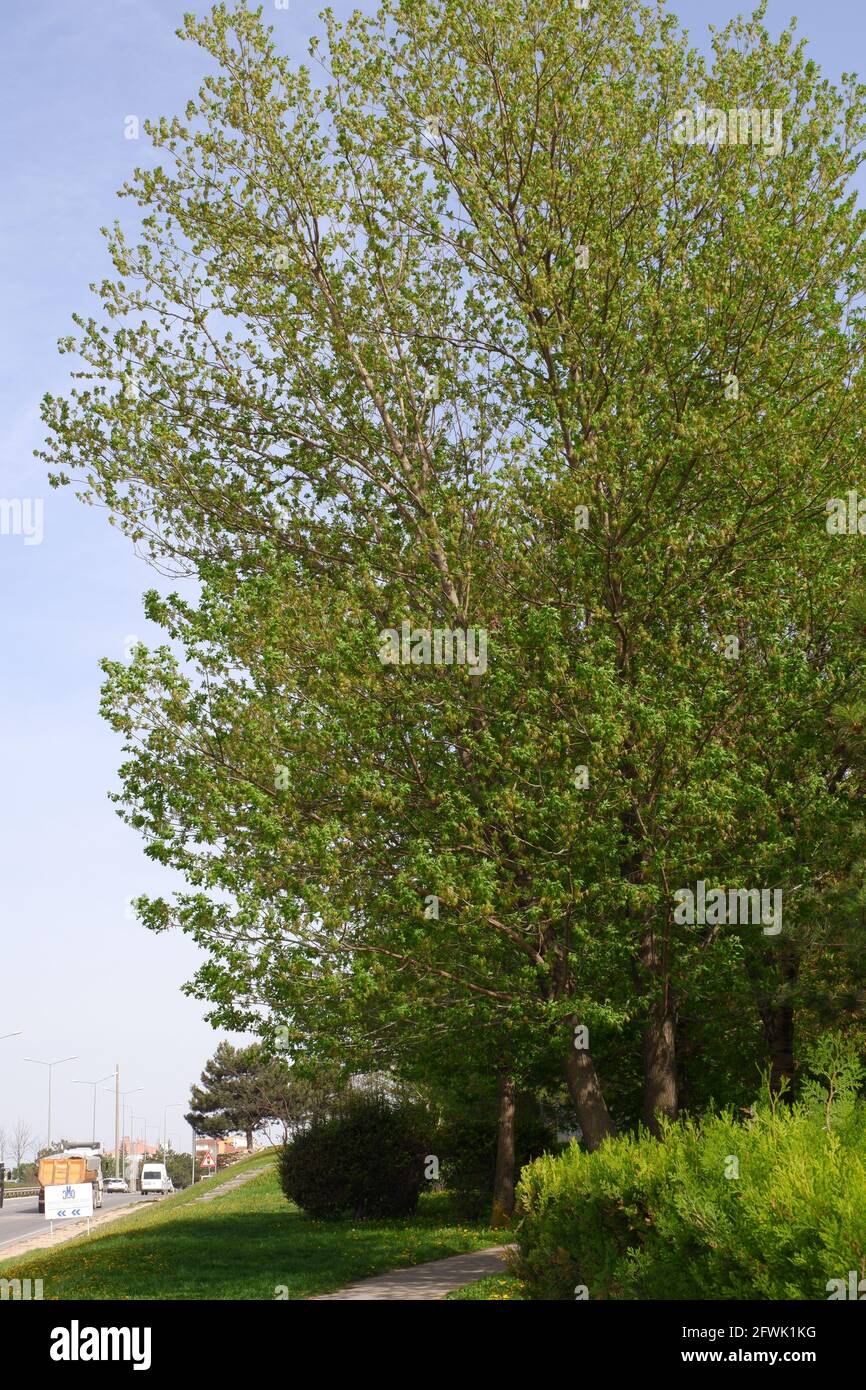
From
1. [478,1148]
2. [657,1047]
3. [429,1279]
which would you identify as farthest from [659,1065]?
[478,1148]

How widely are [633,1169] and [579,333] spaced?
10.8 meters

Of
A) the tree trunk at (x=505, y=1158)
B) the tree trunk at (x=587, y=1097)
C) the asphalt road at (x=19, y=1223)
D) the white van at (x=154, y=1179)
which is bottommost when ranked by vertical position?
the white van at (x=154, y=1179)

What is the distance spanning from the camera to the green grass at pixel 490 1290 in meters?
12.3

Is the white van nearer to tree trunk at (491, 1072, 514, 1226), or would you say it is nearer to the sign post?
the sign post

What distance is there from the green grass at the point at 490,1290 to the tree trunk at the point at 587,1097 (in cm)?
201

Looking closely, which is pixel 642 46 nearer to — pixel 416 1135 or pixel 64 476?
pixel 64 476

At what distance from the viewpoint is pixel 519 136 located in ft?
56.0

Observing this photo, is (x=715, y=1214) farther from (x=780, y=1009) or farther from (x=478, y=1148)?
(x=478, y=1148)

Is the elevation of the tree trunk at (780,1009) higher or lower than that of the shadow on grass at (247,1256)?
higher

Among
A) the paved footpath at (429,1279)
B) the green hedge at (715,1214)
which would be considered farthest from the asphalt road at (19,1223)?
the green hedge at (715,1214)

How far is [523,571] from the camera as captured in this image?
53.6 feet

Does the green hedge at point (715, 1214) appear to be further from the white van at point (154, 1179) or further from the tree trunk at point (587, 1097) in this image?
the white van at point (154, 1179)

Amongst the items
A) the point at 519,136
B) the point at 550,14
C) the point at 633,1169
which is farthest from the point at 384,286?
the point at 633,1169

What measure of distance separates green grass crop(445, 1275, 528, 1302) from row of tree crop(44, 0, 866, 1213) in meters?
Result: 2.33
